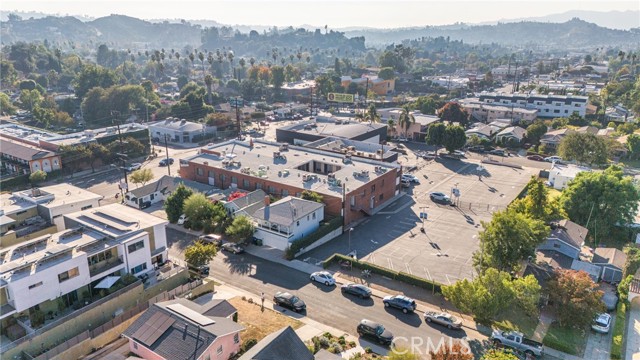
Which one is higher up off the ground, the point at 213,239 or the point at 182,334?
the point at 182,334

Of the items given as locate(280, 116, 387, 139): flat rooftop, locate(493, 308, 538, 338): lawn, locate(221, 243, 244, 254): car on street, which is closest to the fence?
locate(221, 243, 244, 254): car on street

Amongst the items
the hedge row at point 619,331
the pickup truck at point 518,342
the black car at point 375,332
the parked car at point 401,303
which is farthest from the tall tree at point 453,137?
the black car at point 375,332

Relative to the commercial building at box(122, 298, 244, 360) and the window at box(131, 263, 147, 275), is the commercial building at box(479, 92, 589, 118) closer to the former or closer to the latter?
the window at box(131, 263, 147, 275)

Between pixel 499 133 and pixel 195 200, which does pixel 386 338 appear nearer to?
pixel 195 200

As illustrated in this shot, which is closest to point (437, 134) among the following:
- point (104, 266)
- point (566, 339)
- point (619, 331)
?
point (619, 331)

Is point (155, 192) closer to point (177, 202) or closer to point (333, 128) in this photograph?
point (177, 202)
